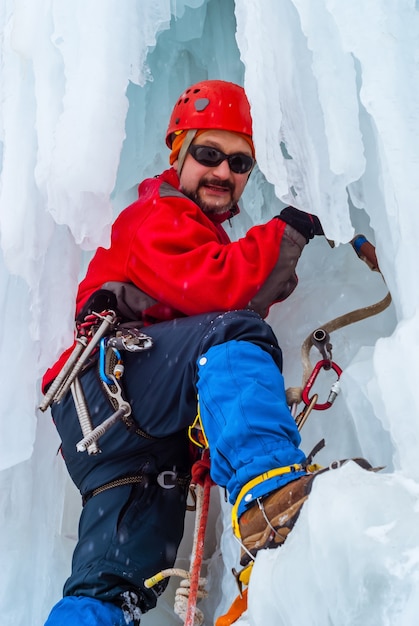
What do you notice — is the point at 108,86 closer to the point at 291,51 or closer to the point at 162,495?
the point at 291,51

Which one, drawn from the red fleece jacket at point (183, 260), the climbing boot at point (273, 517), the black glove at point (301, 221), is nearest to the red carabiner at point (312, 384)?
the red fleece jacket at point (183, 260)

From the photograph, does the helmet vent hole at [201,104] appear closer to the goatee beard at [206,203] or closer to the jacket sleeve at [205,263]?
the goatee beard at [206,203]

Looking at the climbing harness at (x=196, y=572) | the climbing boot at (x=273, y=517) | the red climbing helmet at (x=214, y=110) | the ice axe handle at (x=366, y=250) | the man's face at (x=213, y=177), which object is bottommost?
the climbing harness at (x=196, y=572)

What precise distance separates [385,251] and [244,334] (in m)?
0.30

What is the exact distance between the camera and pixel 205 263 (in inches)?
63.3

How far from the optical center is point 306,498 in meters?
1.10

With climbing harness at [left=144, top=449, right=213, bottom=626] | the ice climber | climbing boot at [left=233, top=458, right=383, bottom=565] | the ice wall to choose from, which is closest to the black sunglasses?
the ice climber

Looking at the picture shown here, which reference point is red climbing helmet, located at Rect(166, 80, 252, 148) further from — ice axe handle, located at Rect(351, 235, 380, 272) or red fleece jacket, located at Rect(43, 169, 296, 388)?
ice axe handle, located at Rect(351, 235, 380, 272)

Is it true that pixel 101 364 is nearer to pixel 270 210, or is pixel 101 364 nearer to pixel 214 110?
pixel 214 110

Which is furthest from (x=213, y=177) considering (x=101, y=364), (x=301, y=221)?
(x=101, y=364)

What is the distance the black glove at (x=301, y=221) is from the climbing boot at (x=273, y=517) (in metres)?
0.72

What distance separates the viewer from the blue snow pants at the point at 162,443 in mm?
1233

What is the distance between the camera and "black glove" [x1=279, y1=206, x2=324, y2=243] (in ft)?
5.62

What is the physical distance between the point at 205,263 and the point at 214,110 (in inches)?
23.1
